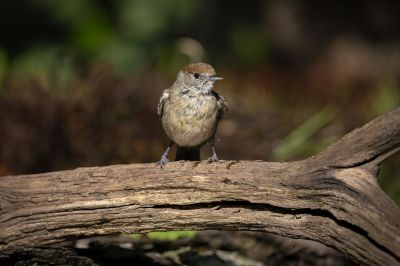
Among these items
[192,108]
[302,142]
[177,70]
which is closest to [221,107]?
[192,108]

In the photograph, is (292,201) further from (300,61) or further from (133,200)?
(300,61)

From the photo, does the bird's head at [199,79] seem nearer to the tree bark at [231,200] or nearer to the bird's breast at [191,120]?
the bird's breast at [191,120]

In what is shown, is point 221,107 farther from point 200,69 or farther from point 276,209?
point 276,209

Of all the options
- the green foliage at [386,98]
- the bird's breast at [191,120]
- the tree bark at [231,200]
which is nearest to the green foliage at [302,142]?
the green foliage at [386,98]

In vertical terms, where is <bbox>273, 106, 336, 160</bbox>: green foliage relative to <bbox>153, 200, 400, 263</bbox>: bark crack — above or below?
above

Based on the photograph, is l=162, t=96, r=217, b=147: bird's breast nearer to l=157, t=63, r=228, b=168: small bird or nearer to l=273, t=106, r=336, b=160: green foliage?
l=157, t=63, r=228, b=168: small bird

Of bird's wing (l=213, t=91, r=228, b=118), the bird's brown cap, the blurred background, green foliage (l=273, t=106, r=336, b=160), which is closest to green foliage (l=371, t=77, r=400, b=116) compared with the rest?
the blurred background
